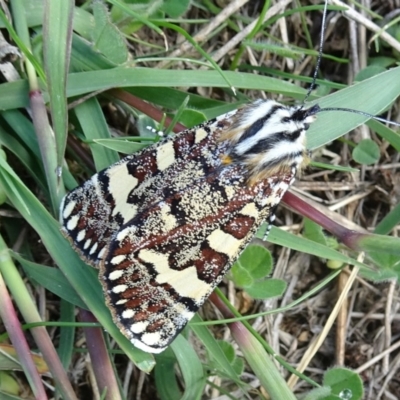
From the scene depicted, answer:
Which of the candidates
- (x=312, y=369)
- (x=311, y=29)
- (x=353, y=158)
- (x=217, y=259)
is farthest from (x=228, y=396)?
(x=311, y=29)

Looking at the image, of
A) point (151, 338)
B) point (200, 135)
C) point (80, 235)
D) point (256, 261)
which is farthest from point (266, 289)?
point (80, 235)

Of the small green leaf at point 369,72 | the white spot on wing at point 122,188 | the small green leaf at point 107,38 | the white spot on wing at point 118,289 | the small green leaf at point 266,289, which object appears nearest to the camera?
the white spot on wing at point 118,289

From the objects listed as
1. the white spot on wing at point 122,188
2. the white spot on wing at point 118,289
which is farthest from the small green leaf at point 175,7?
the white spot on wing at point 118,289

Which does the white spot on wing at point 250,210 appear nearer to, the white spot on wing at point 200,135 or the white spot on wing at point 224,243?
the white spot on wing at point 224,243

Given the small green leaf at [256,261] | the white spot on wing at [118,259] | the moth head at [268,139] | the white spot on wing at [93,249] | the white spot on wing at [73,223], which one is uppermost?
the moth head at [268,139]

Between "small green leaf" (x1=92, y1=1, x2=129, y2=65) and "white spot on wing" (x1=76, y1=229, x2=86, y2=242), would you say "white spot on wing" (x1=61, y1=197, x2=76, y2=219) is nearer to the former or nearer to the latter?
"white spot on wing" (x1=76, y1=229, x2=86, y2=242)

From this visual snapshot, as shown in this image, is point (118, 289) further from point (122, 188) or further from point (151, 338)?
point (122, 188)

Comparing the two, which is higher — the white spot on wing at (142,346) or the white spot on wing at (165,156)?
the white spot on wing at (165,156)

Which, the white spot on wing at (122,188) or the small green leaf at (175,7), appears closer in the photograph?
the white spot on wing at (122,188)
